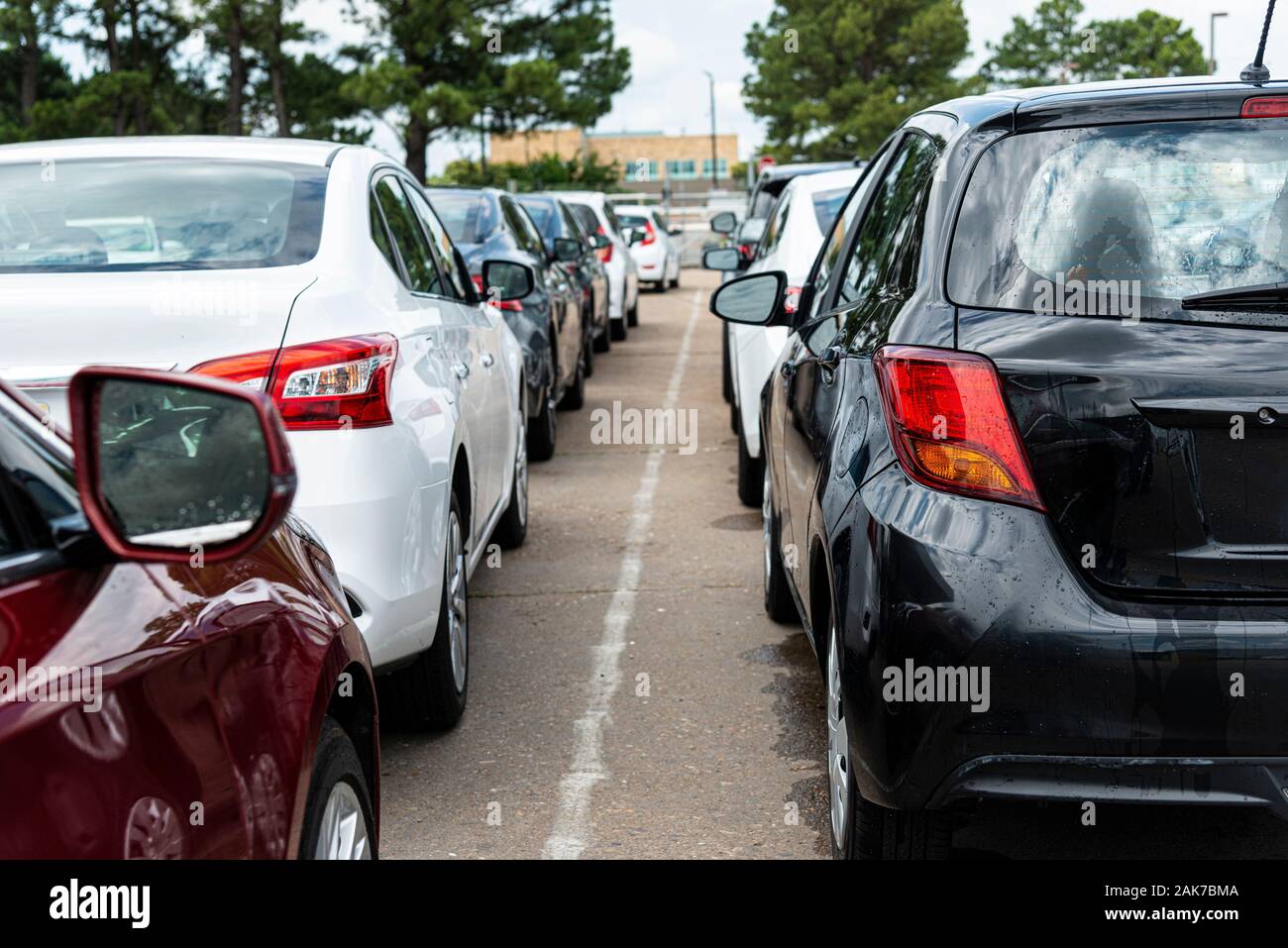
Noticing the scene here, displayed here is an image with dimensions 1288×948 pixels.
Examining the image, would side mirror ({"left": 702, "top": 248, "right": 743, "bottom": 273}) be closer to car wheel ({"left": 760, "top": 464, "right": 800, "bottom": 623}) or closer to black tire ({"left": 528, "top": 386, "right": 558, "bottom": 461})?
black tire ({"left": 528, "top": 386, "right": 558, "bottom": 461})

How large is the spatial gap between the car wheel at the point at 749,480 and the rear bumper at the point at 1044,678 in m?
5.46

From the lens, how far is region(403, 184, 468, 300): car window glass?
5871 mm

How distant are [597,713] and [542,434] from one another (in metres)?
5.08

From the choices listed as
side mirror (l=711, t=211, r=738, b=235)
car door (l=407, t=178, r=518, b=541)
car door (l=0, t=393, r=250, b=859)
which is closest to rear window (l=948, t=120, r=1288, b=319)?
car door (l=0, t=393, r=250, b=859)

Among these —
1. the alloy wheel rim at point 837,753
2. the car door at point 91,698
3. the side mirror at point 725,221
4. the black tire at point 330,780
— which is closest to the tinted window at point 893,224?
the alloy wheel rim at point 837,753

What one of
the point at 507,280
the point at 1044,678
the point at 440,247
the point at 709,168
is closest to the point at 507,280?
the point at 507,280

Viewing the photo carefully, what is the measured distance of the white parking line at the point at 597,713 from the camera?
4168mm

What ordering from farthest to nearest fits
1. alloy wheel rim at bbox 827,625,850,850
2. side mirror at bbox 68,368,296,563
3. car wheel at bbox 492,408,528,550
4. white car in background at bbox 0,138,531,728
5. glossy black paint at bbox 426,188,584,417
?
glossy black paint at bbox 426,188,584,417
car wheel at bbox 492,408,528,550
white car in background at bbox 0,138,531,728
alloy wheel rim at bbox 827,625,850,850
side mirror at bbox 68,368,296,563

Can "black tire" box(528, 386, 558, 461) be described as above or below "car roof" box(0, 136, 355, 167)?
below

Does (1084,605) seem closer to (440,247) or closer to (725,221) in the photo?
(440,247)

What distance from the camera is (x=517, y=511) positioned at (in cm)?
757

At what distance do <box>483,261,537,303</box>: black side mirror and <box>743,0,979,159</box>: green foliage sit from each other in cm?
4637

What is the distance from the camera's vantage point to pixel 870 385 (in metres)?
3.41

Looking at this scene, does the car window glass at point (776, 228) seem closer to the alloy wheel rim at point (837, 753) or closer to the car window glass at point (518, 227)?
the car window glass at point (518, 227)
